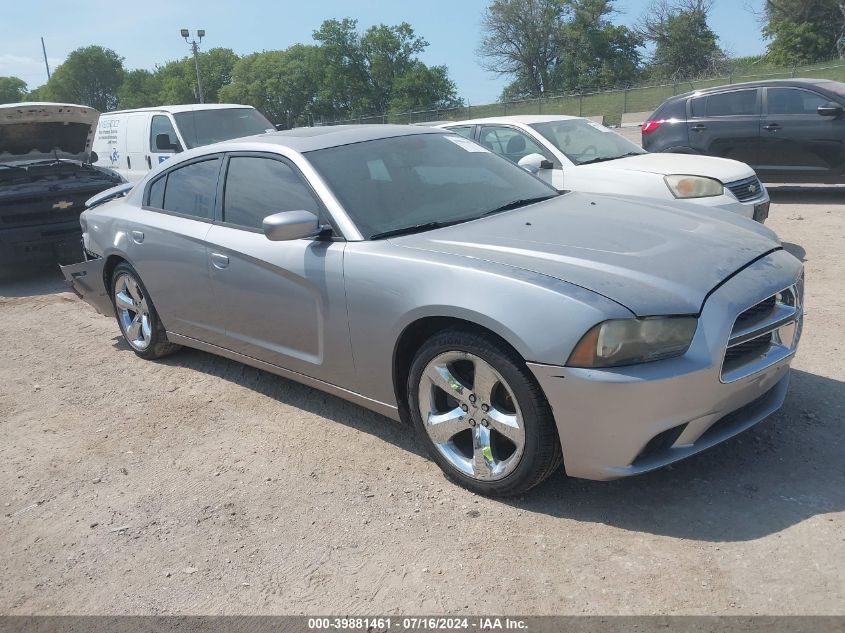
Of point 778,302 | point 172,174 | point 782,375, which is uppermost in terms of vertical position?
point 172,174

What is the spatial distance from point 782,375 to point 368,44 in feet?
251

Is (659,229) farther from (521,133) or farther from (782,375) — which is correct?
(521,133)

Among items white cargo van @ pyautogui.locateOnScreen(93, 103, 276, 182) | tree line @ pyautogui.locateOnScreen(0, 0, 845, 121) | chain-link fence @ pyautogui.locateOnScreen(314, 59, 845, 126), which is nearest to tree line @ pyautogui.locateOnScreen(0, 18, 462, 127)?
tree line @ pyautogui.locateOnScreen(0, 0, 845, 121)

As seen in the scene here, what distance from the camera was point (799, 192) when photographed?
10844 mm

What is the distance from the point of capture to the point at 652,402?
288cm

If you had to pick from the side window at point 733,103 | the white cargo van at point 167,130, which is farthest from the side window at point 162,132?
the side window at point 733,103

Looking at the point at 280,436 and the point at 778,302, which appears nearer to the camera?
the point at 778,302

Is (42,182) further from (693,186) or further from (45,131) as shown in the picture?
(693,186)

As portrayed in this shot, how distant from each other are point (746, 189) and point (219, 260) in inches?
204

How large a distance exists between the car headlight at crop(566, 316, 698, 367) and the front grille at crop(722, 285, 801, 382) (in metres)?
0.25

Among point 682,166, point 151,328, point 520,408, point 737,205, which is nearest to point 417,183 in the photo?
point 520,408

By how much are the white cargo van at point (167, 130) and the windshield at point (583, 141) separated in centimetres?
486

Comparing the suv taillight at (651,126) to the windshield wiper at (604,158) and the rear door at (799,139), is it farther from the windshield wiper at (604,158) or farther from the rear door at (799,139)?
the windshield wiper at (604,158)

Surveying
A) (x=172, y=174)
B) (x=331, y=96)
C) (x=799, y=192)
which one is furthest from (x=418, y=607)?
(x=331, y=96)
